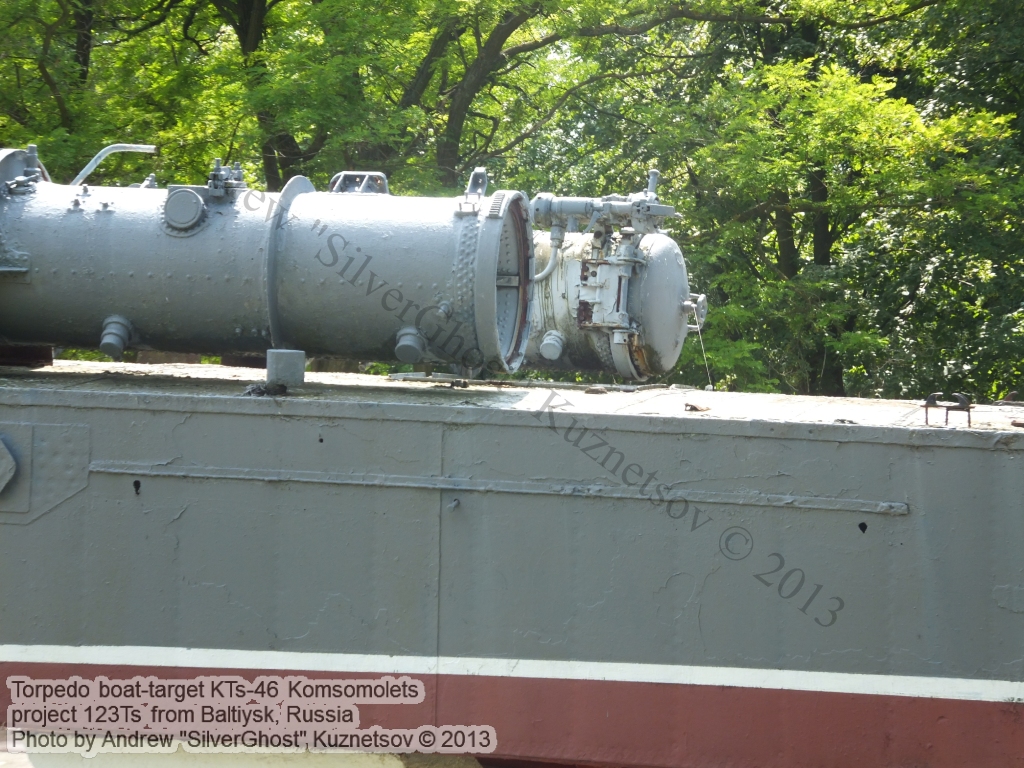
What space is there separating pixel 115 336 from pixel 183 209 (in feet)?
1.99

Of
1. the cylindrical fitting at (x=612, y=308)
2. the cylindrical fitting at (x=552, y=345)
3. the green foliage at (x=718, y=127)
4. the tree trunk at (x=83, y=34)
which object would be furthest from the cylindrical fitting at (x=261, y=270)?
the tree trunk at (x=83, y=34)

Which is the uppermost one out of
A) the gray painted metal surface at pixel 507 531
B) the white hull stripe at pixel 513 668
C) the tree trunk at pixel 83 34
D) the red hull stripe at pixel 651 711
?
the tree trunk at pixel 83 34

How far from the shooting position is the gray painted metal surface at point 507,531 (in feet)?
12.5

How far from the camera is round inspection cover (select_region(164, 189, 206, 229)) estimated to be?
14.4 feet

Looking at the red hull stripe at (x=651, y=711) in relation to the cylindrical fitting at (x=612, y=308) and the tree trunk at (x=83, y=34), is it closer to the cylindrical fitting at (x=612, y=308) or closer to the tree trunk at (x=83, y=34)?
the cylindrical fitting at (x=612, y=308)

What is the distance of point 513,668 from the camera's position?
3.95 m

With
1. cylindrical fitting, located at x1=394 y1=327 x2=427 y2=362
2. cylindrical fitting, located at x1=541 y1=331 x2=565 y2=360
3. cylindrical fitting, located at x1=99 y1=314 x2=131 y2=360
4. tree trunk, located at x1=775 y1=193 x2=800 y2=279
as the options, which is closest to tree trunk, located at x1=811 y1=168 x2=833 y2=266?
tree trunk, located at x1=775 y1=193 x2=800 y2=279

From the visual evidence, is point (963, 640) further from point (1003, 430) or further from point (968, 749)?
point (1003, 430)

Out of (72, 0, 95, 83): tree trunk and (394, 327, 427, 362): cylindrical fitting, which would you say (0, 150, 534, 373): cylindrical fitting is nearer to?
(394, 327, 427, 362): cylindrical fitting

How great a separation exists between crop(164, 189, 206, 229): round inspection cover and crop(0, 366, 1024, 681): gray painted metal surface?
2.61 ft

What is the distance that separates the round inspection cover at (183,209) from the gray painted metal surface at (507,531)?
80 cm

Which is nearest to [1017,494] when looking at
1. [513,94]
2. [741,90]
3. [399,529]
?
[399,529]

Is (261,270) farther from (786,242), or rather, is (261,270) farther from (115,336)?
(786,242)

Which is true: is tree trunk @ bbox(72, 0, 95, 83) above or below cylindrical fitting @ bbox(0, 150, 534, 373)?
above
